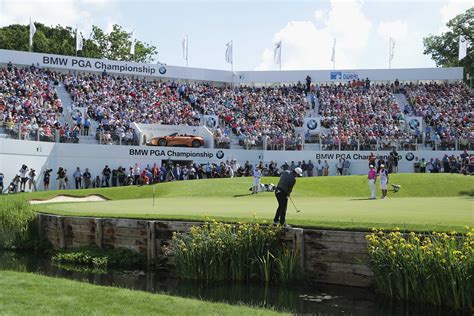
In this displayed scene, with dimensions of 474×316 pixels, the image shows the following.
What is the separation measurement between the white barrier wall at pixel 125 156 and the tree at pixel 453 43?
1530 inches

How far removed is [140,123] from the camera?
45.2m

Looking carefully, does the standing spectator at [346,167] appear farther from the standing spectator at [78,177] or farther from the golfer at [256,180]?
the standing spectator at [78,177]

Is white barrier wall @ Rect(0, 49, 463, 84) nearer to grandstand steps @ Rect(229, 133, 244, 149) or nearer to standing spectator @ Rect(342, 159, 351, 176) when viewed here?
grandstand steps @ Rect(229, 133, 244, 149)

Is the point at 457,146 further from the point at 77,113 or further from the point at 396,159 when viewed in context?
the point at 77,113

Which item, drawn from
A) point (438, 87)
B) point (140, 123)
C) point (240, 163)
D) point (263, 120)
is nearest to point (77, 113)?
point (140, 123)

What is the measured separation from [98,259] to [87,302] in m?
6.82

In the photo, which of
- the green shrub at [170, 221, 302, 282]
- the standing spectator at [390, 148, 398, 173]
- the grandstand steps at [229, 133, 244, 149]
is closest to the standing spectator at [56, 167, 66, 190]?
the grandstand steps at [229, 133, 244, 149]

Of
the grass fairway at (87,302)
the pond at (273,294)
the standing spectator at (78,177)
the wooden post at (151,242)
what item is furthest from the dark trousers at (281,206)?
the standing spectator at (78,177)

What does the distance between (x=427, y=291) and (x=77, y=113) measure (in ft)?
115

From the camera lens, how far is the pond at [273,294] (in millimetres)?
12125

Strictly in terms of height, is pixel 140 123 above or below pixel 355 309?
above

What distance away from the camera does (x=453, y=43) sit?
81.1 meters

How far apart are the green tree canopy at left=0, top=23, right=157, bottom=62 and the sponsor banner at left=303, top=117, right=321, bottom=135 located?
37264 mm

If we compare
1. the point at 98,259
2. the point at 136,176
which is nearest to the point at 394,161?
the point at 136,176
